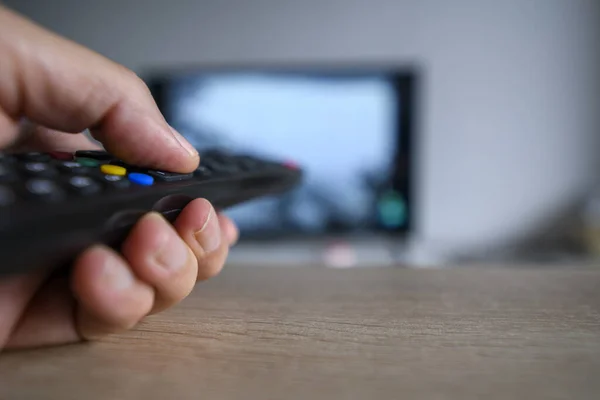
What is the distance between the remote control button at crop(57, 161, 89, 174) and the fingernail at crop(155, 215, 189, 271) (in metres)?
0.04

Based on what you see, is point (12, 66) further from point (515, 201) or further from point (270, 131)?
point (515, 201)

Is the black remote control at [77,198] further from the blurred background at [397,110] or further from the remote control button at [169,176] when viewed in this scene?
the blurred background at [397,110]

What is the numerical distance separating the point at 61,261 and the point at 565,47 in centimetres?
204

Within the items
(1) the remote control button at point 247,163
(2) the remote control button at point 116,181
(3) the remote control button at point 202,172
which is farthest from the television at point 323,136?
(2) the remote control button at point 116,181

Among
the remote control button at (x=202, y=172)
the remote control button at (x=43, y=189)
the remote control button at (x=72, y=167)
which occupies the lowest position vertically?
the remote control button at (x=202, y=172)

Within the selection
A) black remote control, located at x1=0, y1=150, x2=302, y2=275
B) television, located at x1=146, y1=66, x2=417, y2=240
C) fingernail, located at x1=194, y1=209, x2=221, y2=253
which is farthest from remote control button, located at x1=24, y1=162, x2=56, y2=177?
television, located at x1=146, y1=66, x2=417, y2=240

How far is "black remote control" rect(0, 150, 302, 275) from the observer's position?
19 centimetres

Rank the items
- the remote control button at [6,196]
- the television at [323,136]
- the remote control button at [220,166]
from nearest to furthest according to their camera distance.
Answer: the remote control button at [6,196] < the remote control button at [220,166] < the television at [323,136]

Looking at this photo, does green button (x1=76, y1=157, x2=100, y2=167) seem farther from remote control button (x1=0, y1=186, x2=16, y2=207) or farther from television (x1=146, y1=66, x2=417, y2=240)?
television (x1=146, y1=66, x2=417, y2=240)

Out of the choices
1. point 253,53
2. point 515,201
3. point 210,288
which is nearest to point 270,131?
point 253,53

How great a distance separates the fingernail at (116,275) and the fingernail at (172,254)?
0.02 m

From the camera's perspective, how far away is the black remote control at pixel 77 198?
19cm

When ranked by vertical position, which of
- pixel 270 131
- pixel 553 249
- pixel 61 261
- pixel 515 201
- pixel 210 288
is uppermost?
pixel 61 261

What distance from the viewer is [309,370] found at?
22cm
